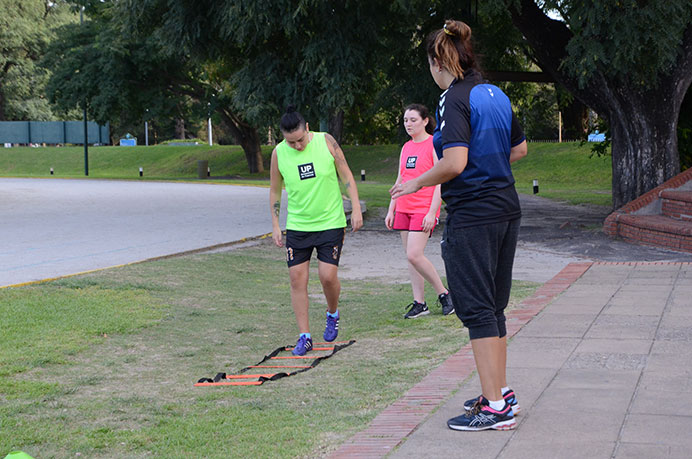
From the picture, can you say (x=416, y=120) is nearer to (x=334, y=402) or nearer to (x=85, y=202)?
(x=334, y=402)

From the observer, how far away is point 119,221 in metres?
18.5

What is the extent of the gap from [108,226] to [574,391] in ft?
45.5

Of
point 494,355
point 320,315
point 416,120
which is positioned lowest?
point 320,315

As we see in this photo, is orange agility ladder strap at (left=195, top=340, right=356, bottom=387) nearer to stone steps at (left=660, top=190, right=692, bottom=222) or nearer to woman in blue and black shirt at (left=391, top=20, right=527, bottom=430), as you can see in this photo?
woman in blue and black shirt at (left=391, top=20, right=527, bottom=430)

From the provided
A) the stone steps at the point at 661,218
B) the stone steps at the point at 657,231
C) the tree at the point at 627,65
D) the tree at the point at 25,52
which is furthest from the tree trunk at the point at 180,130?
the stone steps at the point at 657,231

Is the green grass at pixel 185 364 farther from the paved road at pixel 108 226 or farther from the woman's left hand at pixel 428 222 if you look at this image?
the paved road at pixel 108 226

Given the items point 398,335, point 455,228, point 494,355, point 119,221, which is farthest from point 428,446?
point 119,221

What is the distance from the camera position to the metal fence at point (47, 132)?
69.2 metres

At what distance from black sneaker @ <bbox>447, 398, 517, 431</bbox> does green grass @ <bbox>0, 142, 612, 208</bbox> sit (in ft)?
65.2

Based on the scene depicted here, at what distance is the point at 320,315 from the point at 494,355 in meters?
4.50

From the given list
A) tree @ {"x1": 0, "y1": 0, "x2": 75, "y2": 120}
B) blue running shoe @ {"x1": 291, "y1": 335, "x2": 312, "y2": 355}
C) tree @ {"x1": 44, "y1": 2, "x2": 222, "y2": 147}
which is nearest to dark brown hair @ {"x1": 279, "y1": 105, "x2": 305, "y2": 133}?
blue running shoe @ {"x1": 291, "y1": 335, "x2": 312, "y2": 355}

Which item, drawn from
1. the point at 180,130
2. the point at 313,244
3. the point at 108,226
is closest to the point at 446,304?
the point at 313,244

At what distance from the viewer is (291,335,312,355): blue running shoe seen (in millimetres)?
6719

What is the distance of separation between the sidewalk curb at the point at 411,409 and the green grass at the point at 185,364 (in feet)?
0.40
